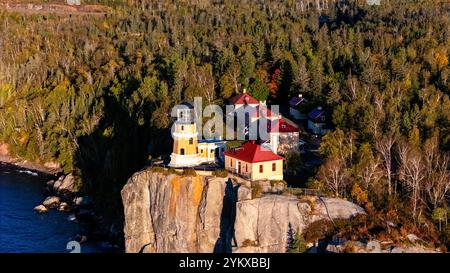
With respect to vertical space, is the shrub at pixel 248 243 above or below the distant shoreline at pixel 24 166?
above

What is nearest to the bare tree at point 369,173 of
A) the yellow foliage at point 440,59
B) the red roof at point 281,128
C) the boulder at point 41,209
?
the red roof at point 281,128

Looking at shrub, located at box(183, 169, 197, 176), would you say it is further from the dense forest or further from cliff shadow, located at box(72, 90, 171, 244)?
cliff shadow, located at box(72, 90, 171, 244)

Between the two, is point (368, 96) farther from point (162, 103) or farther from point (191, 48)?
point (191, 48)

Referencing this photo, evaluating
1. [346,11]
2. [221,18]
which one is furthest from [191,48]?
[346,11]

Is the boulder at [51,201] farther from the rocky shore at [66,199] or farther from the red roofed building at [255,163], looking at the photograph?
the red roofed building at [255,163]

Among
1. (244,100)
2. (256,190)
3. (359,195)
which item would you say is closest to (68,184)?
(244,100)

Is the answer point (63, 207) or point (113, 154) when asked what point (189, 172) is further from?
point (113, 154)
